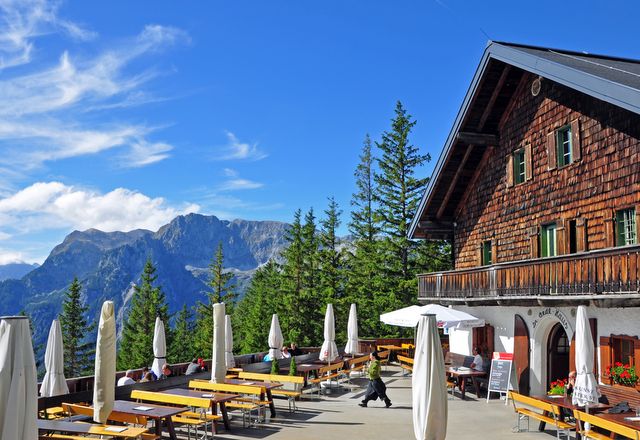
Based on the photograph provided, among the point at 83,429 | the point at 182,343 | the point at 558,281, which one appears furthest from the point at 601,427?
the point at 182,343

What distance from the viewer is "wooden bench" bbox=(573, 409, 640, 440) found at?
10.4 meters

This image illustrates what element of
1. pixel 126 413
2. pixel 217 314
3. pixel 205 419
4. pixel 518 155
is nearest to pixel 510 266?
pixel 518 155

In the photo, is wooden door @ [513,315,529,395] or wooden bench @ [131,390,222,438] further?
wooden door @ [513,315,529,395]

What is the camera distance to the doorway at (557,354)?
18.7 meters

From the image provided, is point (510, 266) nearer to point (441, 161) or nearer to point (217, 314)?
point (441, 161)

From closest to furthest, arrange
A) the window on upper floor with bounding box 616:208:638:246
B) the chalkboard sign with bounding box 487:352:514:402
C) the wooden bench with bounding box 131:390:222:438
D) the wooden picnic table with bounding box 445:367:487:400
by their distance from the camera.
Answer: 1. the wooden bench with bounding box 131:390:222:438
2. the window on upper floor with bounding box 616:208:638:246
3. the chalkboard sign with bounding box 487:352:514:402
4. the wooden picnic table with bounding box 445:367:487:400

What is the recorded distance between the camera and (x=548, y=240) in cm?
1975

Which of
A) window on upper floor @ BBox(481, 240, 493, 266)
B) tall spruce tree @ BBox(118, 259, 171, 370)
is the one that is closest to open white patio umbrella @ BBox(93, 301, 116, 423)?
window on upper floor @ BBox(481, 240, 493, 266)

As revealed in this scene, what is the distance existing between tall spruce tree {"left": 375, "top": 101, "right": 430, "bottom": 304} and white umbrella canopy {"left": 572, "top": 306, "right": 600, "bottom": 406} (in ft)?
92.1

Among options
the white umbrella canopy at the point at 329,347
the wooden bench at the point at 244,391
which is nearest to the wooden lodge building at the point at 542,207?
the white umbrella canopy at the point at 329,347

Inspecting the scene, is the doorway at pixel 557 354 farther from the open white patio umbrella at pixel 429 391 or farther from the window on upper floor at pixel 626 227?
the open white patio umbrella at pixel 429 391

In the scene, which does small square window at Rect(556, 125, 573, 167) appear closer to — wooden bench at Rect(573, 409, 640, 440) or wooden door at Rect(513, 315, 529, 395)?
wooden door at Rect(513, 315, 529, 395)

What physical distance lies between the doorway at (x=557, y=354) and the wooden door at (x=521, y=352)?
0.63m

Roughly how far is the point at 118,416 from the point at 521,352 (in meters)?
12.2
